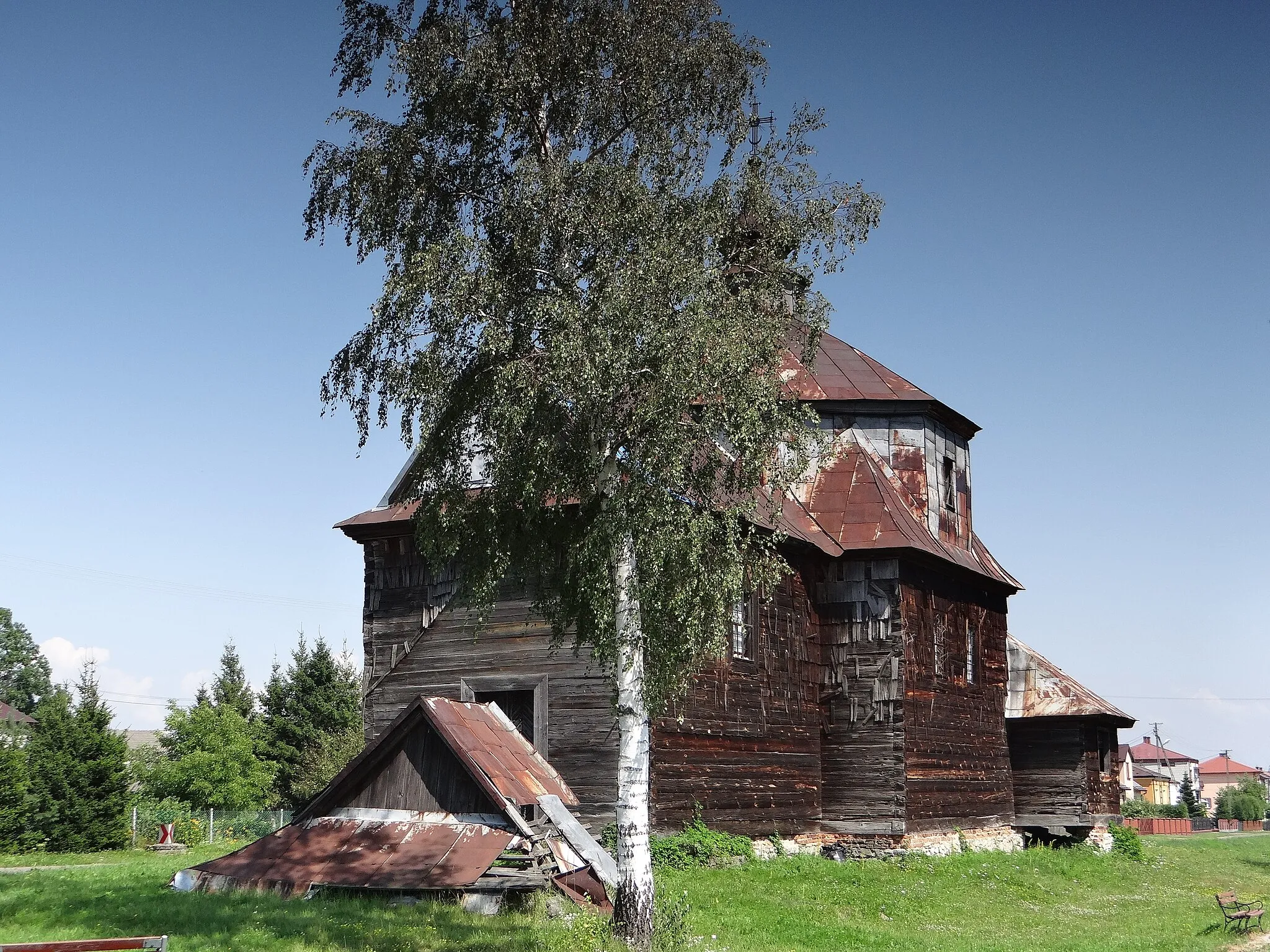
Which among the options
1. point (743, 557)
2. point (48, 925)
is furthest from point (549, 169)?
point (48, 925)

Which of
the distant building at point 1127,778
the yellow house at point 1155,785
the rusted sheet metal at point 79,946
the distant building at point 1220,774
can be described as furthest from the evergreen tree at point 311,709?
the distant building at point 1220,774

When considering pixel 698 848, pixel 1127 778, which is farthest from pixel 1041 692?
pixel 1127 778

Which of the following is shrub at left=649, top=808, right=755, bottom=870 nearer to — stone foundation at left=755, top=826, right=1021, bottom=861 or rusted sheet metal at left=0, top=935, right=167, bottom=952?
stone foundation at left=755, top=826, right=1021, bottom=861

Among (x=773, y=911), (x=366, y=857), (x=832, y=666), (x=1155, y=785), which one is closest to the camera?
(x=366, y=857)

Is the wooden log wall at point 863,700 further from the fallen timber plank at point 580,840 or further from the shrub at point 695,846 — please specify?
the fallen timber plank at point 580,840

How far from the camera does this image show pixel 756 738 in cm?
2469

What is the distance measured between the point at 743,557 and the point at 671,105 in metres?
6.03

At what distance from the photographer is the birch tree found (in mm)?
14789

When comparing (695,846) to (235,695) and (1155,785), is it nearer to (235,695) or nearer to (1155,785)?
(235,695)

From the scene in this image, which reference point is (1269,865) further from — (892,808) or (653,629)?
(653,629)

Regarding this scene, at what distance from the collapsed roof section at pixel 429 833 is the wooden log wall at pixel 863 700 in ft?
30.8

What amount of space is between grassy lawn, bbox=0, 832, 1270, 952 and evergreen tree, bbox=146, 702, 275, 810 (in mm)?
15658

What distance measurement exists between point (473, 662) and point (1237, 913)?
1348 cm

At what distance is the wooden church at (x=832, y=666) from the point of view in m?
22.4
